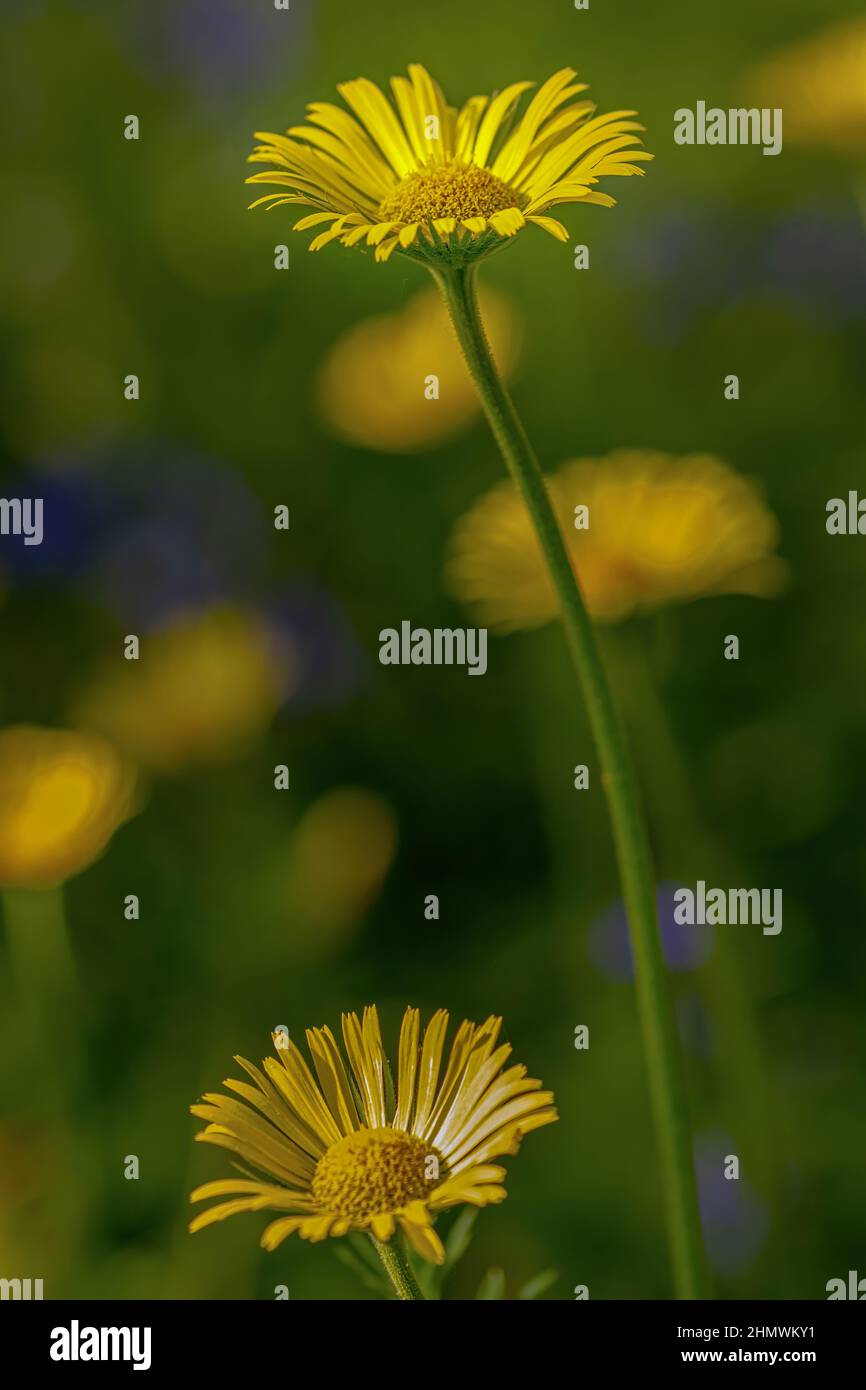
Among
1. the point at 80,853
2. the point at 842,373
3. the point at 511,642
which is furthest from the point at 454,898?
the point at 842,373

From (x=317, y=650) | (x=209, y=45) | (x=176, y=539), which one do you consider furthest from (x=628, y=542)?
(x=209, y=45)

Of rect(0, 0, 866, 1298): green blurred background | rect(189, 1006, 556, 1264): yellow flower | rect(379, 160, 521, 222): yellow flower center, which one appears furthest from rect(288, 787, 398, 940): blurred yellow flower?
rect(379, 160, 521, 222): yellow flower center

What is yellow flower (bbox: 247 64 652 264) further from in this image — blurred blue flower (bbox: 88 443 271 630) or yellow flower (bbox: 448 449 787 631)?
blurred blue flower (bbox: 88 443 271 630)

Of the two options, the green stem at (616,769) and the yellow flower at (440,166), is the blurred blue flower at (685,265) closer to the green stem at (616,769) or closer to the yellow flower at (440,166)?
the yellow flower at (440,166)

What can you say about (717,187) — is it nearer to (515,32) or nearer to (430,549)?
(515,32)

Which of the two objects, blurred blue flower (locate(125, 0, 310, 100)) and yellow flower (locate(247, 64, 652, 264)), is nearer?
yellow flower (locate(247, 64, 652, 264))

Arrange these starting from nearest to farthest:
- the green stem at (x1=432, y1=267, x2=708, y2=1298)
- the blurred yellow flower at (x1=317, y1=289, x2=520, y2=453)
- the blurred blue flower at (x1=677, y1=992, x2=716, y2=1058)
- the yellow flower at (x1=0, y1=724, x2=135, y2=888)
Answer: the green stem at (x1=432, y1=267, x2=708, y2=1298) → the yellow flower at (x1=0, y1=724, x2=135, y2=888) → the blurred blue flower at (x1=677, y1=992, x2=716, y2=1058) → the blurred yellow flower at (x1=317, y1=289, x2=520, y2=453)

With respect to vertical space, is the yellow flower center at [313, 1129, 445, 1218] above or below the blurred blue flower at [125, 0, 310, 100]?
below
